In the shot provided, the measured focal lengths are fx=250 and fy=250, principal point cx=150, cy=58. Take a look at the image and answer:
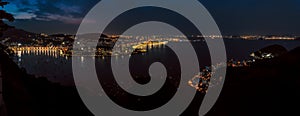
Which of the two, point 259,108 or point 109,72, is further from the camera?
point 109,72

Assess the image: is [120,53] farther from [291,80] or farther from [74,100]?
[291,80]

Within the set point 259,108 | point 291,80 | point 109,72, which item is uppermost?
point 291,80

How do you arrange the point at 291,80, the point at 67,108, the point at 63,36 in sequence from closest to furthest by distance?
the point at 291,80 < the point at 67,108 < the point at 63,36

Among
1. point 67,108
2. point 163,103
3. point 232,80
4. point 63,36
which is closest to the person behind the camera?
point 232,80

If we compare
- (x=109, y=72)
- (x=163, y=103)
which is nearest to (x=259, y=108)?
(x=163, y=103)

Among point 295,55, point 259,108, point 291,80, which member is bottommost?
point 259,108

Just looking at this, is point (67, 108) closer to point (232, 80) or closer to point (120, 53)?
point (232, 80)

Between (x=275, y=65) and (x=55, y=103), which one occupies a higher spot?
(x=275, y=65)

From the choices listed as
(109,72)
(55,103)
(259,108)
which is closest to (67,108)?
(55,103)

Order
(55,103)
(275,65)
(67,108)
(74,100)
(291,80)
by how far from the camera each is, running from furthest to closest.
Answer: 1. (74,100)
2. (67,108)
3. (55,103)
4. (275,65)
5. (291,80)
